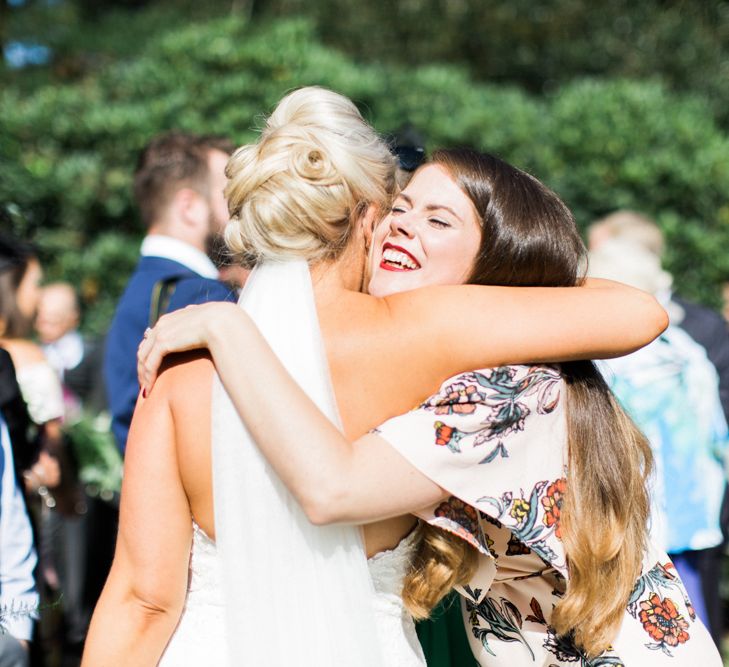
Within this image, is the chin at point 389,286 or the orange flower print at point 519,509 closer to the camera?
the orange flower print at point 519,509

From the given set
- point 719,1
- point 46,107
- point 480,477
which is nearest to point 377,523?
point 480,477

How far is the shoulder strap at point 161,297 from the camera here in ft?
11.4

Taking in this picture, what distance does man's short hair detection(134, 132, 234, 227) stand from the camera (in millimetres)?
3846

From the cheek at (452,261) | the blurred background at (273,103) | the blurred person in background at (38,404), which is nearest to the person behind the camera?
the cheek at (452,261)

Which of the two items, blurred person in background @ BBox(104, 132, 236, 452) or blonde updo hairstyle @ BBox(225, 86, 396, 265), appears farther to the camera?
blurred person in background @ BBox(104, 132, 236, 452)

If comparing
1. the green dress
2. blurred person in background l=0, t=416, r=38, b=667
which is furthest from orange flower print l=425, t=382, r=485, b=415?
blurred person in background l=0, t=416, r=38, b=667

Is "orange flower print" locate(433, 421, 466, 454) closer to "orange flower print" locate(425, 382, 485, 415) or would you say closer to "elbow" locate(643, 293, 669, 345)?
"orange flower print" locate(425, 382, 485, 415)

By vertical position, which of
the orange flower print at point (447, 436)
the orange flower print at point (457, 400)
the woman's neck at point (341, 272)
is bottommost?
the orange flower print at point (447, 436)

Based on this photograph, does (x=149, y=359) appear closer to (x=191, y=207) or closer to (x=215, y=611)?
(x=215, y=611)

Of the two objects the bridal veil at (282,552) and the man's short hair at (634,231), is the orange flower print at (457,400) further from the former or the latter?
the man's short hair at (634,231)

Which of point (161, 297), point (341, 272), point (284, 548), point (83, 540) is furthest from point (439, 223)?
point (83, 540)

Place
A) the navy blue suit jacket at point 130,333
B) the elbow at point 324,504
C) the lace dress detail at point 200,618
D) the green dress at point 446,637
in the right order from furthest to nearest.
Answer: the navy blue suit jacket at point 130,333 < the green dress at point 446,637 < the lace dress detail at point 200,618 < the elbow at point 324,504

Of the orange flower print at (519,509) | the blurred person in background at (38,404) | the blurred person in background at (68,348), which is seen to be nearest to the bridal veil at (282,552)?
the orange flower print at (519,509)

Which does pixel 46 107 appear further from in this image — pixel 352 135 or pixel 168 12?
pixel 352 135
